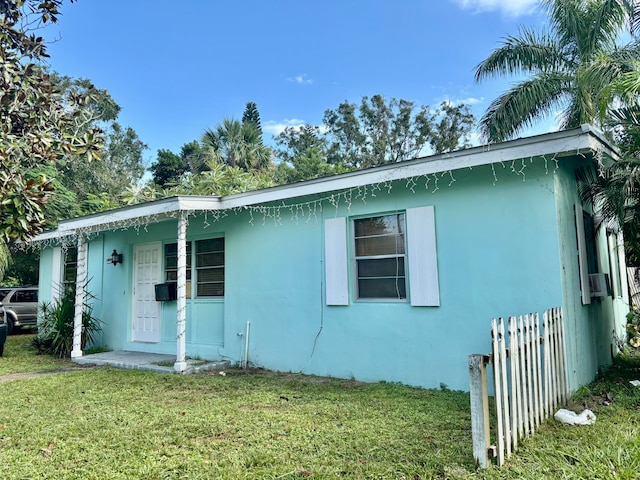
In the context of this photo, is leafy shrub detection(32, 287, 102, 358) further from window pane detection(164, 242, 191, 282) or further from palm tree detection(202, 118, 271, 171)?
palm tree detection(202, 118, 271, 171)

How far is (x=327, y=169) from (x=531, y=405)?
19688 millimetres

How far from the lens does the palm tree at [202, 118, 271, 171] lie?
2212cm

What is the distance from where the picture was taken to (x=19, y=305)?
47.8ft

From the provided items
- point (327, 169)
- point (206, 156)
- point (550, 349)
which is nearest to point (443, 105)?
point (327, 169)

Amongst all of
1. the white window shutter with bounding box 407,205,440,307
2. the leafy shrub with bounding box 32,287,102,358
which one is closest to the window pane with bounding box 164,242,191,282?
the leafy shrub with bounding box 32,287,102,358

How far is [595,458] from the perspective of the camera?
3.17 metres

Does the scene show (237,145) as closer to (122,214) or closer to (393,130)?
(393,130)

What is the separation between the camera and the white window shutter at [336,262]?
6469mm

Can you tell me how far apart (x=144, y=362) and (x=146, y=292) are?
193cm

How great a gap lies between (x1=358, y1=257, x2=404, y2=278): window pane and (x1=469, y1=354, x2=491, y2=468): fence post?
305 cm

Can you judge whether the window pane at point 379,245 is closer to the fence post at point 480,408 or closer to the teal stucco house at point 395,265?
the teal stucco house at point 395,265

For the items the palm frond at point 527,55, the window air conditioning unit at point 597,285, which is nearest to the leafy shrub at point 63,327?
the window air conditioning unit at point 597,285

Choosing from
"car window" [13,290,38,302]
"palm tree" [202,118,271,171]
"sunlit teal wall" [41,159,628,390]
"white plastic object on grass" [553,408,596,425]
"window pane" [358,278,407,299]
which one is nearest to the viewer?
"white plastic object on grass" [553,408,596,425]

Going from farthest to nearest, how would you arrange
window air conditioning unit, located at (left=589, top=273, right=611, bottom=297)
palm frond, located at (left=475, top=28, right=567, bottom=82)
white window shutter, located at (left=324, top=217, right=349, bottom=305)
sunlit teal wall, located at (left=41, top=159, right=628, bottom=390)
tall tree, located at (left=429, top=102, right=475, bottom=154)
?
tall tree, located at (left=429, top=102, right=475, bottom=154) < palm frond, located at (left=475, top=28, right=567, bottom=82) < white window shutter, located at (left=324, top=217, right=349, bottom=305) < window air conditioning unit, located at (left=589, top=273, right=611, bottom=297) < sunlit teal wall, located at (left=41, top=159, right=628, bottom=390)
